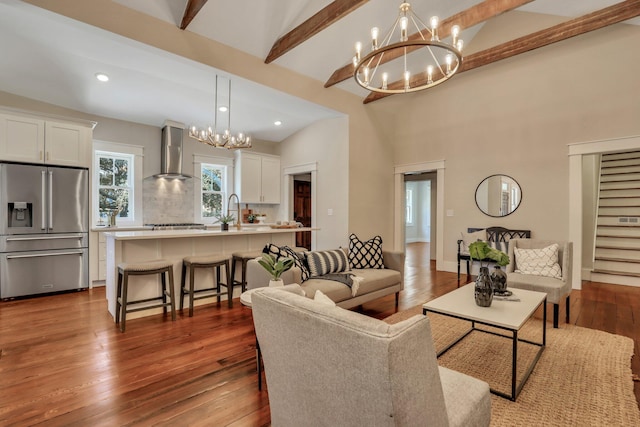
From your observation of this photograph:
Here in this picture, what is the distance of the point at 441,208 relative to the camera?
6.11 m

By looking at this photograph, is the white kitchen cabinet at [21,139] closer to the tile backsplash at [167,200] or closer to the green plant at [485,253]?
the tile backsplash at [167,200]

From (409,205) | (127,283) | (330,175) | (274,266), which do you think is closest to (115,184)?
(127,283)

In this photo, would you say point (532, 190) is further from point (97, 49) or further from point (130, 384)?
point (97, 49)

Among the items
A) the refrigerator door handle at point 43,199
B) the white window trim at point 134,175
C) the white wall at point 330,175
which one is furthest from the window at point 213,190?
the refrigerator door handle at point 43,199

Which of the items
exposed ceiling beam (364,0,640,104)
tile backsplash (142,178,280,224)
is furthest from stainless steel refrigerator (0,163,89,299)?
exposed ceiling beam (364,0,640,104)

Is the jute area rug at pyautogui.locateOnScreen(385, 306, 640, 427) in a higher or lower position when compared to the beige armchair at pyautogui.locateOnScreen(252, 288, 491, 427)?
lower

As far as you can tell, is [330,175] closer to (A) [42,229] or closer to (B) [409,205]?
(A) [42,229]

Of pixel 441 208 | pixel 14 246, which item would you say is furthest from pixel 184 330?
pixel 441 208

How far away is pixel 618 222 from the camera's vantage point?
543cm

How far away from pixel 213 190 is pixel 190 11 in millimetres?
3918

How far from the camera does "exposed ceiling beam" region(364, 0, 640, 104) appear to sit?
12.0 feet

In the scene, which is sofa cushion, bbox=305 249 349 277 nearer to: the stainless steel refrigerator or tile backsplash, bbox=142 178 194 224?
the stainless steel refrigerator

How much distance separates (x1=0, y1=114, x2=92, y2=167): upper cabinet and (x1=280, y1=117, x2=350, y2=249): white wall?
3.77 metres

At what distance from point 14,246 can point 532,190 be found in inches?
304
